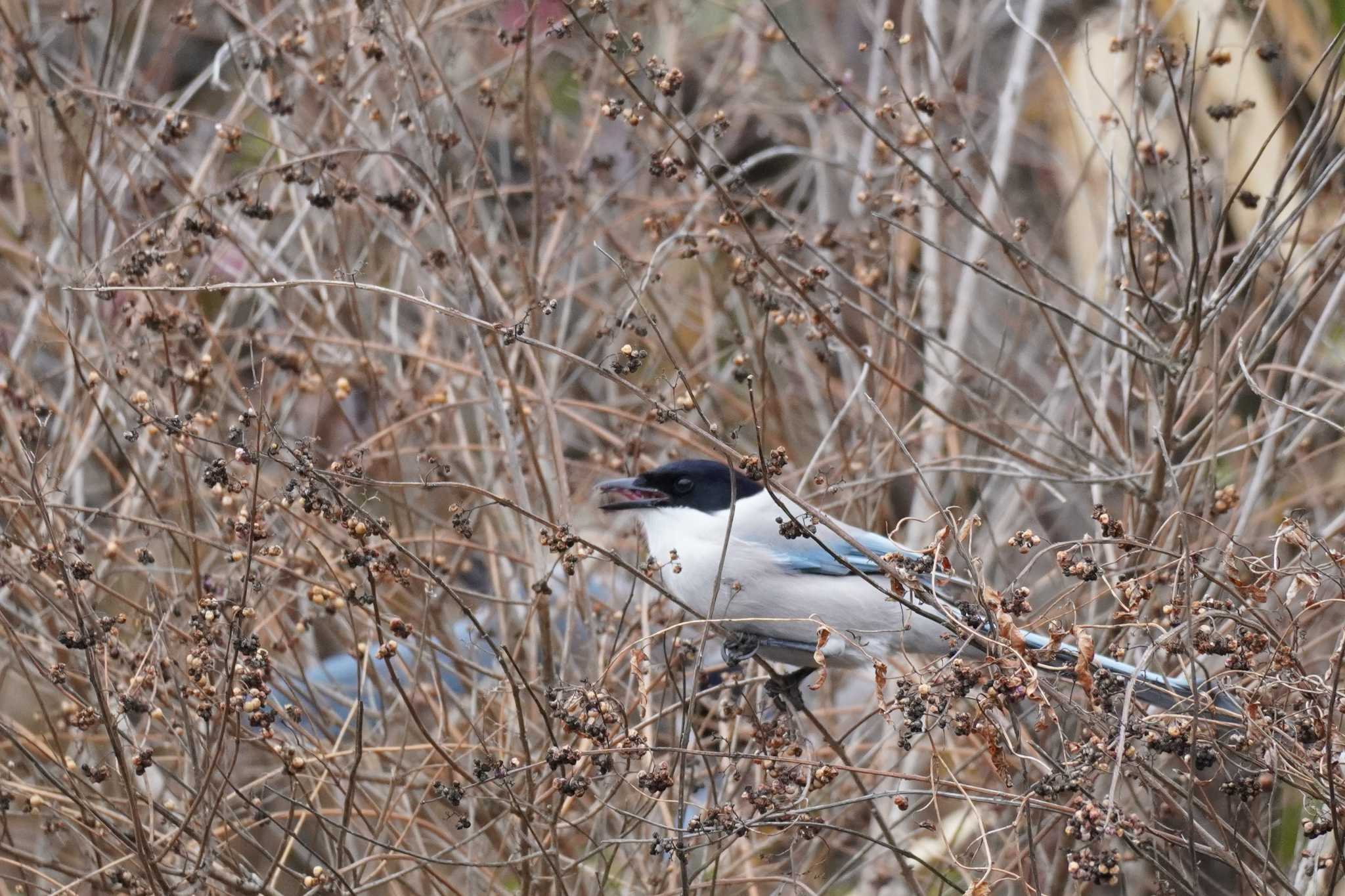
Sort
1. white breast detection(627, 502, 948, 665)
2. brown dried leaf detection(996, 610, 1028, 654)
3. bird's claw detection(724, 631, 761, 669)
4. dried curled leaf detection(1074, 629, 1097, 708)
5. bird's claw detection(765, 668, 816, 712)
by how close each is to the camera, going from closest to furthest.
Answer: dried curled leaf detection(1074, 629, 1097, 708), brown dried leaf detection(996, 610, 1028, 654), bird's claw detection(765, 668, 816, 712), bird's claw detection(724, 631, 761, 669), white breast detection(627, 502, 948, 665)

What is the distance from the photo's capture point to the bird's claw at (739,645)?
12.3 ft

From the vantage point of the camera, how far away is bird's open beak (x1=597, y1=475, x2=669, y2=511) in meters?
Result: 4.07

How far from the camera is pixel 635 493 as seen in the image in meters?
4.21

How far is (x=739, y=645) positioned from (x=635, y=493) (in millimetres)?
619

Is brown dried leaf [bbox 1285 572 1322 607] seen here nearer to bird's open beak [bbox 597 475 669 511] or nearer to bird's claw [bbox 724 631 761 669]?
bird's claw [bbox 724 631 761 669]

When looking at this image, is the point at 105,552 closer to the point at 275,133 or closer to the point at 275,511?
the point at 275,511

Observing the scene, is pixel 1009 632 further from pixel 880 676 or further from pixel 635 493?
pixel 635 493

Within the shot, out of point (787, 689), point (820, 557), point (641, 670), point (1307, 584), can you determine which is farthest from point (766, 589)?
Answer: point (1307, 584)

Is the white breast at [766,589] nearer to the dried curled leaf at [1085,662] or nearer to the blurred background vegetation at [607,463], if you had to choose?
the blurred background vegetation at [607,463]

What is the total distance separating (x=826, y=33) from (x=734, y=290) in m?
3.28

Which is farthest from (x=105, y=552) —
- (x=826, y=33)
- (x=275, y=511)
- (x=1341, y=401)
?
(x=826, y=33)

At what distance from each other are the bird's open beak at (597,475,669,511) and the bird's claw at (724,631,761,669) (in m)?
0.49

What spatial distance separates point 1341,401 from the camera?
4512 millimetres

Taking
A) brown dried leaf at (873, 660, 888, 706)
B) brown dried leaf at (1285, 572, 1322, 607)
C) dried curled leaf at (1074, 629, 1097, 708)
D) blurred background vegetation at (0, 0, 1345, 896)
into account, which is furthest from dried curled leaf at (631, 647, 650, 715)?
brown dried leaf at (1285, 572, 1322, 607)
